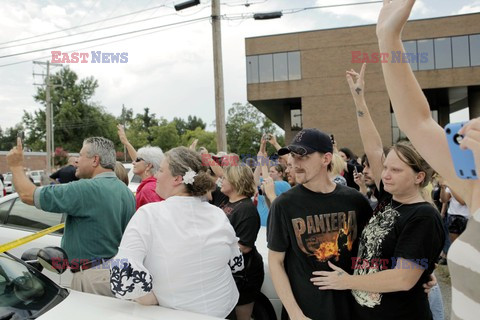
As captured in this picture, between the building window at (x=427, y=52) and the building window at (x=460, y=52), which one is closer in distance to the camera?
the building window at (x=460, y=52)

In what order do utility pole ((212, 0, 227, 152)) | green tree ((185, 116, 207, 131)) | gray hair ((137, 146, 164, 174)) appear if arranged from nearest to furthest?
gray hair ((137, 146, 164, 174)) < utility pole ((212, 0, 227, 152)) < green tree ((185, 116, 207, 131))

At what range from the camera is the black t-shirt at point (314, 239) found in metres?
2.25

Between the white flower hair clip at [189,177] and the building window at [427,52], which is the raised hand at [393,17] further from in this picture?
the building window at [427,52]

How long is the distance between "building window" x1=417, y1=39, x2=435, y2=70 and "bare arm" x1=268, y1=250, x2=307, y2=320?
29.9 meters

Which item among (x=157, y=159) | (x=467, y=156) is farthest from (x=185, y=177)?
(x=157, y=159)

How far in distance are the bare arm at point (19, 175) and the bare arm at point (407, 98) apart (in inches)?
96.8

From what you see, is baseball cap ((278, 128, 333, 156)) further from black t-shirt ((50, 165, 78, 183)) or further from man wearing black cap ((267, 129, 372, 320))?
black t-shirt ((50, 165, 78, 183))

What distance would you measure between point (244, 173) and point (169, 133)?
70.6m

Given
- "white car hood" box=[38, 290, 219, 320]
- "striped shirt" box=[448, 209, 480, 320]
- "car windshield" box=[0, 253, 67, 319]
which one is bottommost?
"white car hood" box=[38, 290, 219, 320]

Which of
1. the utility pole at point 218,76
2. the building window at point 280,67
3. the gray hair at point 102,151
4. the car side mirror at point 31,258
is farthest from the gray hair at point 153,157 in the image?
the building window at point 280,67

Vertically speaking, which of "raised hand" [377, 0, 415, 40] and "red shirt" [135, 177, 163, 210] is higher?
"raised hand" [377, 0, 415, 40]

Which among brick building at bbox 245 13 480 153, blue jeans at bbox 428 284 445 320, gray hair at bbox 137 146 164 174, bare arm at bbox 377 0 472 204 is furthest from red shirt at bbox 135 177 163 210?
brick building at bbox 245 13 480 153

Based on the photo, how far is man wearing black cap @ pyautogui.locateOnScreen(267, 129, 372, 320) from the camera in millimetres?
2252

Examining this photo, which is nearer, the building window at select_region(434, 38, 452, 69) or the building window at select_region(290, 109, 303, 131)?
the building window at select_region(434, 38, 452, 69)
